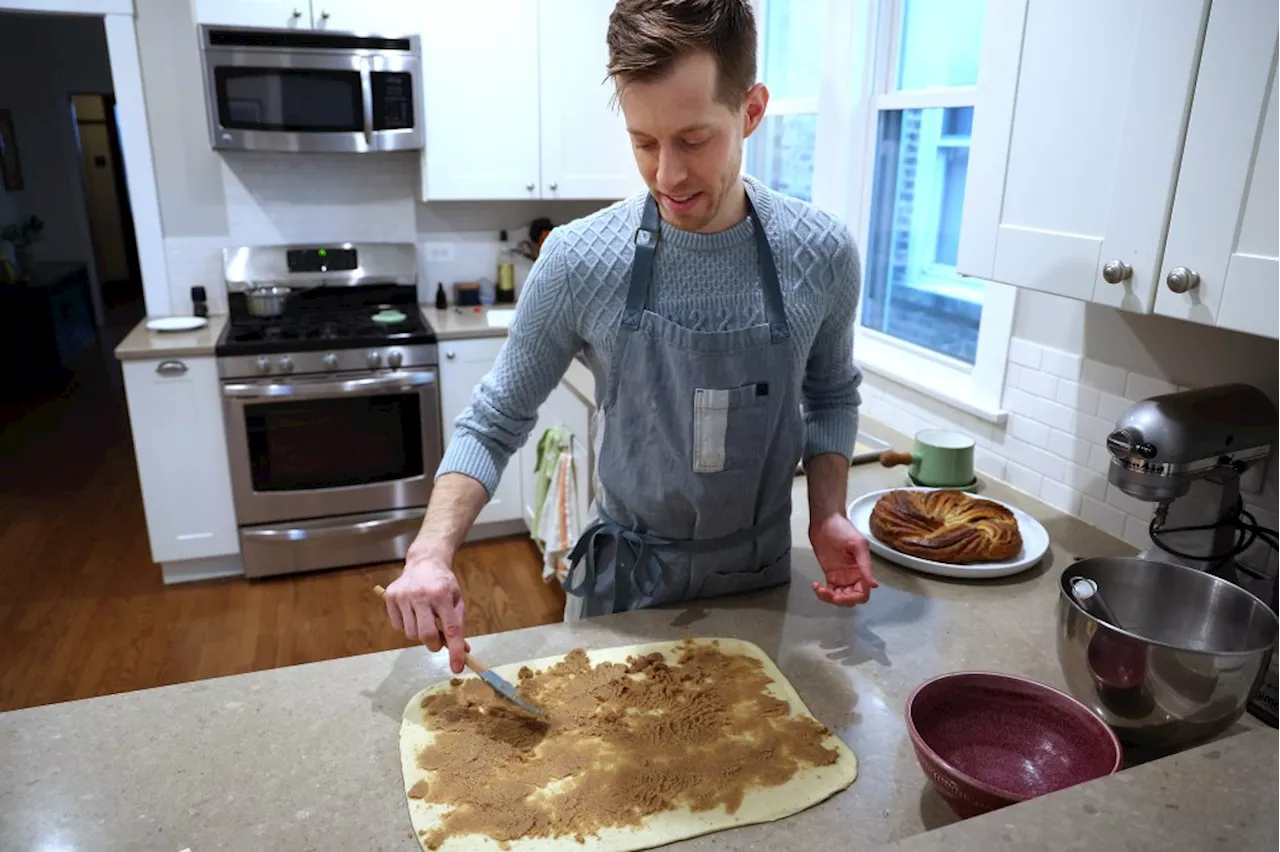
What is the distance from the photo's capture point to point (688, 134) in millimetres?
1075

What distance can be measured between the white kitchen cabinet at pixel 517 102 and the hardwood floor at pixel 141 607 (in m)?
1.39

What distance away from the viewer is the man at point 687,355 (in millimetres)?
1081

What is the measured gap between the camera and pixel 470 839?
2.85 feet

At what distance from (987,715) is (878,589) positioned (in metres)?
0.41

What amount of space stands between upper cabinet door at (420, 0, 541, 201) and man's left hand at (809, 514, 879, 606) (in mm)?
2423

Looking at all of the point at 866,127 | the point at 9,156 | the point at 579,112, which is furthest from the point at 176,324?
the point at 9,156

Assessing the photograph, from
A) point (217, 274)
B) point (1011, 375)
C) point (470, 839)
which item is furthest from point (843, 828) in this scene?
point (217, 274)

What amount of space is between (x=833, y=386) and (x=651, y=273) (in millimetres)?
365

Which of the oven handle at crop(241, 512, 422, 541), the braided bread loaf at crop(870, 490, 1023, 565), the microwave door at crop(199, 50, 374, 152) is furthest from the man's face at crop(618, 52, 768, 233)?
the oven handle at crop(241, 512, 422, 541)

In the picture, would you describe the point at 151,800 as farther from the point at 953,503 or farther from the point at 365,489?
the point at 365,489

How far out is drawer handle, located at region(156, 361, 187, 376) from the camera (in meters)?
3.00

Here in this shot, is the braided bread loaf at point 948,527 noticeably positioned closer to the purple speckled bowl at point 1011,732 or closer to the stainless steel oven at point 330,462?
the purple speckled bowl at point 1011,732

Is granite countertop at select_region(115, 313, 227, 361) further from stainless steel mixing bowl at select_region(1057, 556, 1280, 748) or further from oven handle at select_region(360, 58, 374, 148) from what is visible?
stainless steel mixing bowl at select_region(1057, 556, 1280, 748)

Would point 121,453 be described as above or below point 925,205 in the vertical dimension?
below
